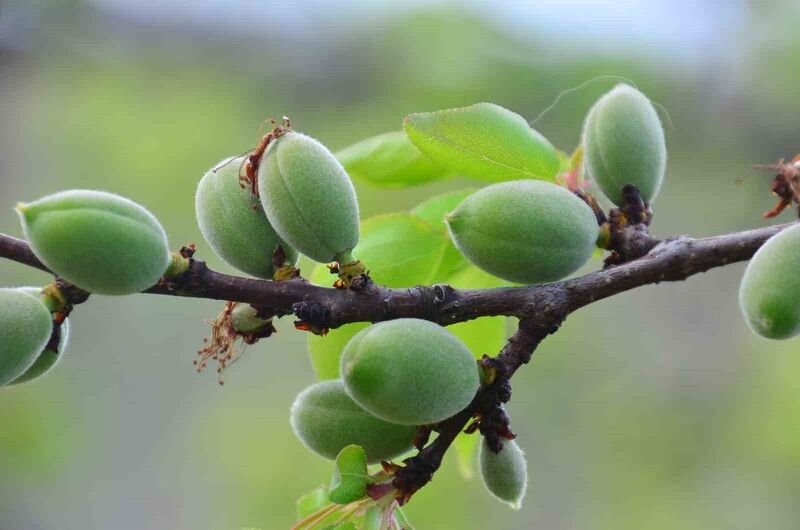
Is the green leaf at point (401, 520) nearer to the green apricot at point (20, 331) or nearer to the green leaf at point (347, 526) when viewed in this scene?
the green leaf at point (347, 526)

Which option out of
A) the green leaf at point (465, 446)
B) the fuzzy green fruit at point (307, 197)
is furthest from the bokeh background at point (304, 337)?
the fuzzy green fruit at point (307, 197)

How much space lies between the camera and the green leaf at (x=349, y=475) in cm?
99

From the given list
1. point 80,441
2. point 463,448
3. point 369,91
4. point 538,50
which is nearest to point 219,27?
point 369,91

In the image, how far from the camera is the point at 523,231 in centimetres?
101

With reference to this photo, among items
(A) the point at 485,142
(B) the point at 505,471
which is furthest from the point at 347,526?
(A) the point at 485,142

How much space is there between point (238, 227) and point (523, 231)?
36 centimetres

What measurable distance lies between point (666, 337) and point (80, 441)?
171 inches

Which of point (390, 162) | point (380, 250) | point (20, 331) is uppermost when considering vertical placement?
point (390, 162)

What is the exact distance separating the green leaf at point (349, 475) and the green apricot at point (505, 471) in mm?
173

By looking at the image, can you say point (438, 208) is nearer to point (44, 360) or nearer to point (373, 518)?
point (373, 518)

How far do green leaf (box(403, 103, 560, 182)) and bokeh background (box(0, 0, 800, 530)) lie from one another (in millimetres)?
2879

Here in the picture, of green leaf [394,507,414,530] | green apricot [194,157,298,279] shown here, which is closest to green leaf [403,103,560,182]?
green apricot [194,157,298,279]

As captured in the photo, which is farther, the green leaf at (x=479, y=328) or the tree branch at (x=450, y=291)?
the green leaf at (x=479, y=328)

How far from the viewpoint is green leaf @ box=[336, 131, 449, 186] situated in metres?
1.54
